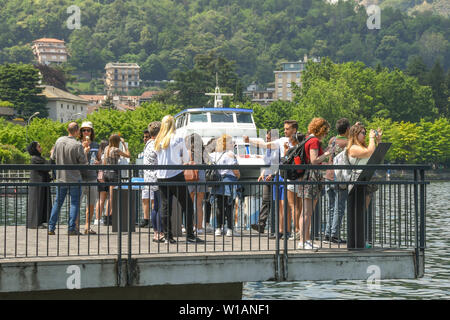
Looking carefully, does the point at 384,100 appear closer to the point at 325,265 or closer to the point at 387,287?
the point at 387,287

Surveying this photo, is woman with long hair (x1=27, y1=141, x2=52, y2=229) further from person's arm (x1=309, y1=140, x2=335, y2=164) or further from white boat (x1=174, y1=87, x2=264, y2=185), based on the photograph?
white boat (x1=174, y1=87, x2=264, y2=185)

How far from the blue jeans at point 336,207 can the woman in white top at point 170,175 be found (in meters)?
1.74

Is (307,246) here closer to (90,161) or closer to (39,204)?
(39,204)

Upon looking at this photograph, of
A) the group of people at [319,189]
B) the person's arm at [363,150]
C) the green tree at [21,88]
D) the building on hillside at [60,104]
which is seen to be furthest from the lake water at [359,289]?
the building on hillside at [60,104]

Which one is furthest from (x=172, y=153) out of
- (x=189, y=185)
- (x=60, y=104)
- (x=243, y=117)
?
(x=60, y=104)

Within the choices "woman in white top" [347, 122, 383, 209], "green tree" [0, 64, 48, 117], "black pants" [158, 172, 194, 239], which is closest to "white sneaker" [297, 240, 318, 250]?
"woman in white top" [347, 122, 383, 209]

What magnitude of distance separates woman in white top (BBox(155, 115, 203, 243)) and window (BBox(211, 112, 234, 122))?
77.4ft

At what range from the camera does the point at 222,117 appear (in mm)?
34625

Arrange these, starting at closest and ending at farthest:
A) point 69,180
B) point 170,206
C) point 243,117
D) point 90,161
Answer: point 170,206 < point 69,180 < point 90,161 < point 243,117

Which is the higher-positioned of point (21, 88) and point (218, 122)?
point (21, 88)

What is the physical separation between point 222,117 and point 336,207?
2446cm

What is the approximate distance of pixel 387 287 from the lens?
1953 centimetres
